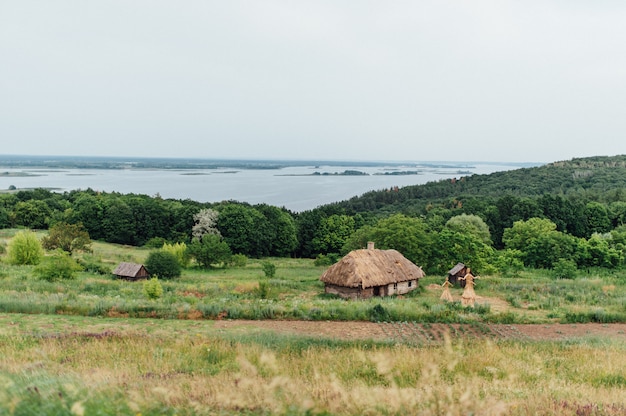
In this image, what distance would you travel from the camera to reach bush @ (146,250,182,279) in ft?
115

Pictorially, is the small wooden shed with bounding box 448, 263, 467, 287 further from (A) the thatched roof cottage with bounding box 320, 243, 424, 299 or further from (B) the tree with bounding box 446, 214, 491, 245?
(B) the tree with bounding box 446, 214, 491, 245

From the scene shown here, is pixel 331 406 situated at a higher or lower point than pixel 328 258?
higher

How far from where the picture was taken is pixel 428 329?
56.2ft

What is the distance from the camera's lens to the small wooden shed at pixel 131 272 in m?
33.5

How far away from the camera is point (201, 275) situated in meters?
39.5

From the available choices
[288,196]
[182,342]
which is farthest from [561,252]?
[288,196]

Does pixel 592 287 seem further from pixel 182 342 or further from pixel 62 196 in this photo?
pixel 62 196

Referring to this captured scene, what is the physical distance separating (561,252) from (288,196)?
349 feet

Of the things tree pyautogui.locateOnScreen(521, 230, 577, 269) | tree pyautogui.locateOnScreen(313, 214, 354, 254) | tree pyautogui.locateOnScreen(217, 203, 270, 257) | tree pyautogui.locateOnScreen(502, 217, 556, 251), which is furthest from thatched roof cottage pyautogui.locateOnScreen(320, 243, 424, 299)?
tree pyautogui.locateOnScreen(313, 214, 354, 254)

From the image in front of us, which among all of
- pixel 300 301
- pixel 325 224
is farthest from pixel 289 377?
pixel 325 224


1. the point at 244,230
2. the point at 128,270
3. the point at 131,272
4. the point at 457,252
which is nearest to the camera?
the point at 131,272

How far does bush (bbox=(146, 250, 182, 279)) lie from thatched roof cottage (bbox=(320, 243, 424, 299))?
13.7 metres

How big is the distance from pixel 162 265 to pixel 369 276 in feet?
57.0

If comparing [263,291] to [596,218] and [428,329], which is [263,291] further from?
[596,218]
